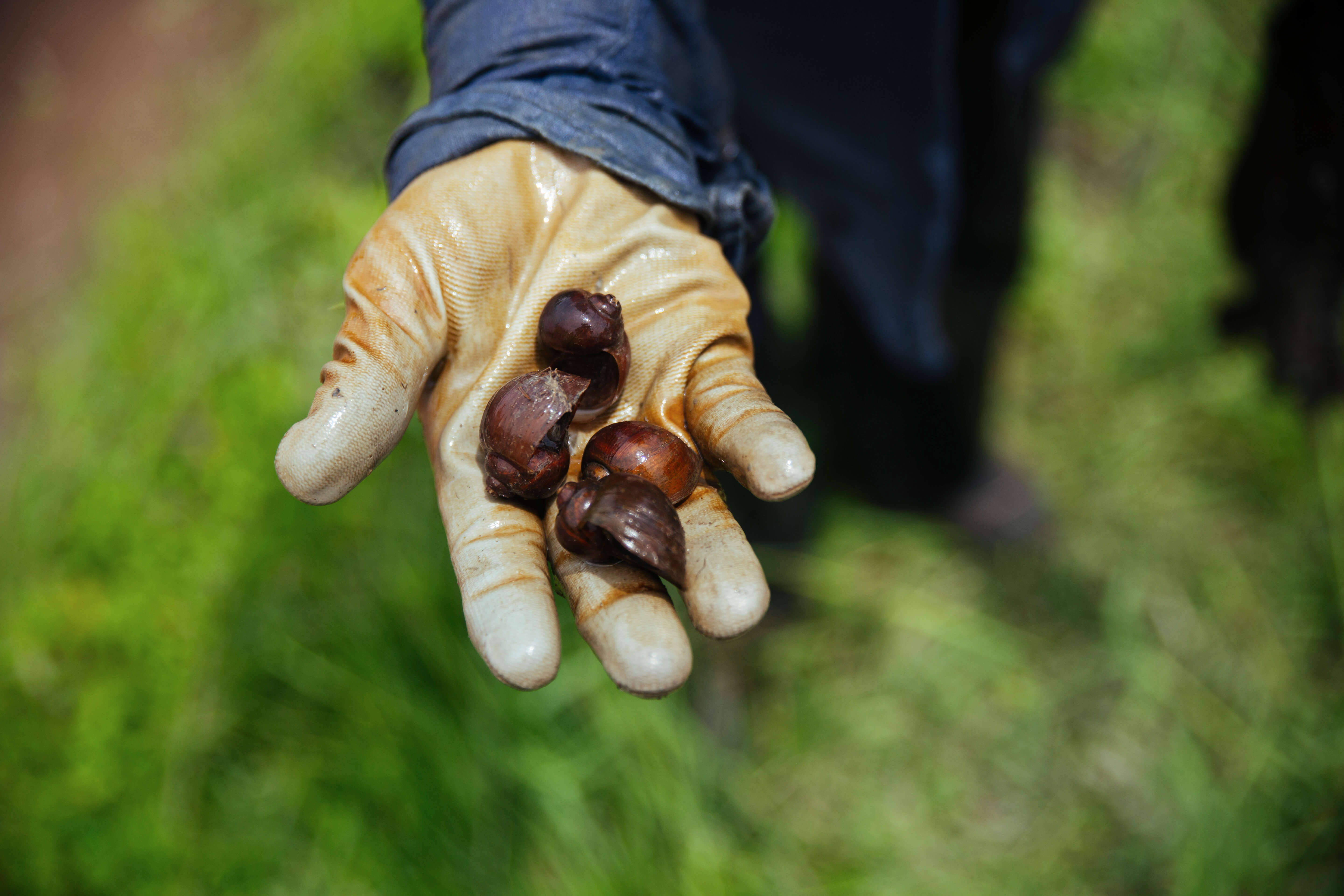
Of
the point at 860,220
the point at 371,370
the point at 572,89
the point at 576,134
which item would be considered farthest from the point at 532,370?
the point at 860,220

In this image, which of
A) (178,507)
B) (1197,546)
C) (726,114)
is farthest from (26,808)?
(1197,546)

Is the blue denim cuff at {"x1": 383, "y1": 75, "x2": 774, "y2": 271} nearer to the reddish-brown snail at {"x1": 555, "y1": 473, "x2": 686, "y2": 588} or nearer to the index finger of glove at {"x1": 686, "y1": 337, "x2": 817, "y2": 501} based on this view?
the index finger of glove at {"x1": 686, "y1": 337, "x2": 817, "y2": 501}

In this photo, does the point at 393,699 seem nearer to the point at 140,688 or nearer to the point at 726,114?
the point at 140,688

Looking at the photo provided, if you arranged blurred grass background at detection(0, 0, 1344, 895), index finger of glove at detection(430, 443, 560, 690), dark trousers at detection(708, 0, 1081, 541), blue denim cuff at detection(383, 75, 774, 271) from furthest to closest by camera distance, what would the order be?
blurred grass background at detection(0, 0, 1344, 895) → dark trousers at detection(708, 0, 1081, 541) → blue denim cuff at detection(383, 75, 774, 271) → index finger of glove at detection(430, 443, 560, 690)

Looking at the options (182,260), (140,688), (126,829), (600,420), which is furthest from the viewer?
(182,260)

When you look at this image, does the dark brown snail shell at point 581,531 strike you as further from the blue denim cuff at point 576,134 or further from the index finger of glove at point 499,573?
the blue denim cuff at point 576,134

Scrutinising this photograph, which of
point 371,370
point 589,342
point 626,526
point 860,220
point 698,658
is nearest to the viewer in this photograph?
point 626,526

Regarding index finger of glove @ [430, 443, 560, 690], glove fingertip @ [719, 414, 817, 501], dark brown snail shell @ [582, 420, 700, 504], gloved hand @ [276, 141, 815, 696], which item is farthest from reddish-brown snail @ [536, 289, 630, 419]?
glove fingertip @ [719, 414, 817, 501]

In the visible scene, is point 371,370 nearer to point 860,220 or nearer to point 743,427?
point 743,427
